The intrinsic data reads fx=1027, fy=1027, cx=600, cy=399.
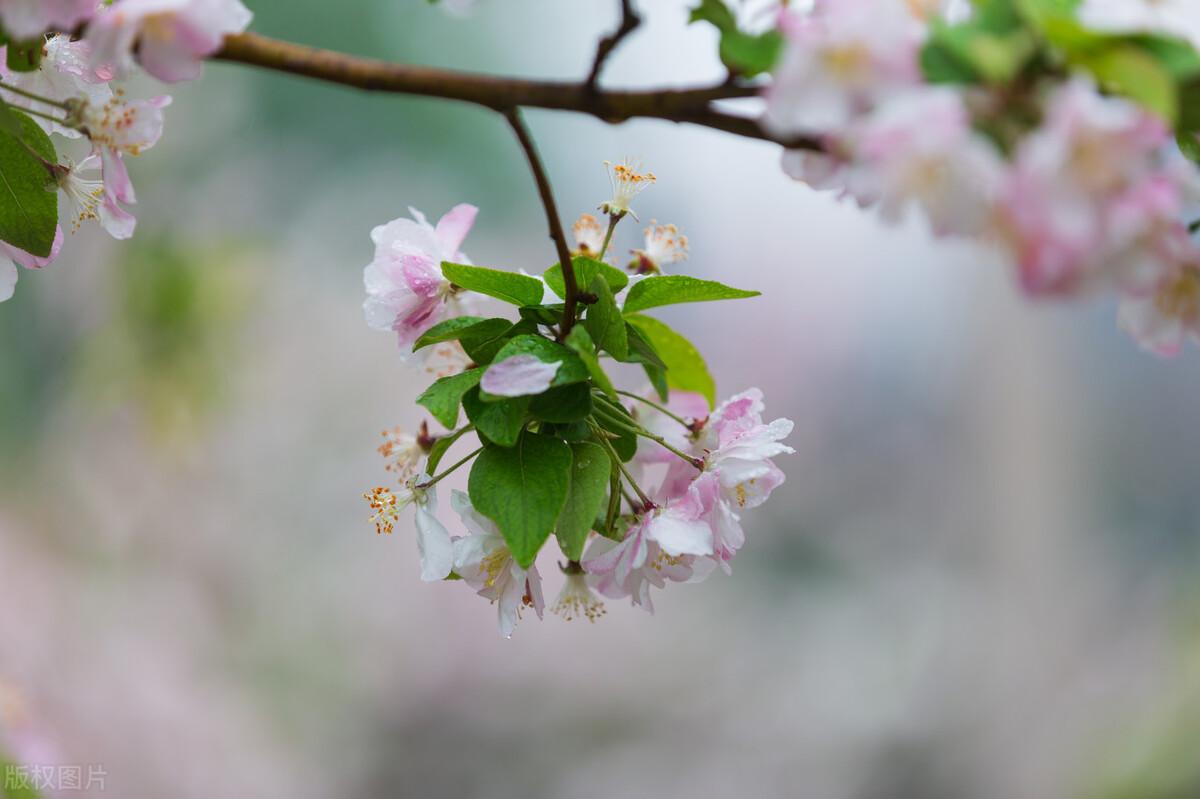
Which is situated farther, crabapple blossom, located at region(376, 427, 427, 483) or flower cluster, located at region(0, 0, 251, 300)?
crabapple blossom, located at region(376, 427, 427, 483)

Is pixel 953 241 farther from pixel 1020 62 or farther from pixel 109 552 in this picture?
pixel 109 552

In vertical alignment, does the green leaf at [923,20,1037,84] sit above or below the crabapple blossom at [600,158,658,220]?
below

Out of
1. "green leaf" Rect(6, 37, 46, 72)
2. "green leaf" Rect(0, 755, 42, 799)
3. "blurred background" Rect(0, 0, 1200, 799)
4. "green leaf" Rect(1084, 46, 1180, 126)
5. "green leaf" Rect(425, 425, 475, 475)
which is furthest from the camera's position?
"blurred background" Rect(0, 0, 1200, 799)

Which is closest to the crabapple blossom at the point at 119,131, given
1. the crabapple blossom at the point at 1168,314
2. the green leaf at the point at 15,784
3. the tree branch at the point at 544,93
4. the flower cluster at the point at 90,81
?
the flower cluster at the point at 90,81

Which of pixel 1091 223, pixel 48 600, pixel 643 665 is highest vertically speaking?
pixel 643 665

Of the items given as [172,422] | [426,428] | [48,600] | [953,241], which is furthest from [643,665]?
[953,241]

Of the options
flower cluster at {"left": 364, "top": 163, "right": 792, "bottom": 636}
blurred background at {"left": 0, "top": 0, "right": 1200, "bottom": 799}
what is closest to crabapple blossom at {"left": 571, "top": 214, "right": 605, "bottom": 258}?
flower cluster at {"left": 364, "top": 163, "right": 792, "bottom": 636}

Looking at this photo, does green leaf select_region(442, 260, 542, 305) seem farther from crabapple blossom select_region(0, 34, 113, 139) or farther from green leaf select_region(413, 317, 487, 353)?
crabapple blossom select_region(0, 34, 113, 139)

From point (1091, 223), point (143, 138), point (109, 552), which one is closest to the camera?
point (1091, 223)
